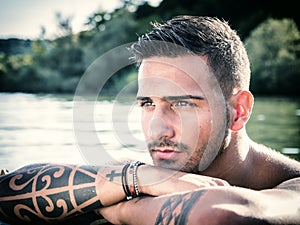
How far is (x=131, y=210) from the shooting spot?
7.28 feet

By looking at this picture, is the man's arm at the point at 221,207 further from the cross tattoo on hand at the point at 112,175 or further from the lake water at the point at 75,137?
the lake water at the point at 75,137

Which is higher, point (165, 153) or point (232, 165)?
point (165, 153)

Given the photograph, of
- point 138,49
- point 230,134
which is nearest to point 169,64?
point 138,49

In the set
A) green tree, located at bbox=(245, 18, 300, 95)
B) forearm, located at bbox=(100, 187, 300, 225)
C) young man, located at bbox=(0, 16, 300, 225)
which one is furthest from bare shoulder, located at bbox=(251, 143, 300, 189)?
Answer: green tree, located at bbox=(245, 18, 300, 95)

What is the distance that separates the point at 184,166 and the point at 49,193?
2.35 feet

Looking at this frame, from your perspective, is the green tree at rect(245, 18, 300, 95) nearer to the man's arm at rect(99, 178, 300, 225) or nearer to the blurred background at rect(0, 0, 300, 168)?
the blurred background at rect(0, 0, 300, 168)

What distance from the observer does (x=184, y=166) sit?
8.16 ft

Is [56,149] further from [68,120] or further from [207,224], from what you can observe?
[207,224]

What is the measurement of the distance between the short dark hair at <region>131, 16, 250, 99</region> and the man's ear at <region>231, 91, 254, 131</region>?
0.20ft

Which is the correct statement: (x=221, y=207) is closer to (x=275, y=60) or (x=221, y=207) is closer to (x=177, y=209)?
(x=177, y=209)

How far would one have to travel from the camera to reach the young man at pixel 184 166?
1966 mm

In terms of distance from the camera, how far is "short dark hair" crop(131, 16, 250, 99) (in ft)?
8.61

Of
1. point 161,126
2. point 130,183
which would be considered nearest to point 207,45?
point 161,126

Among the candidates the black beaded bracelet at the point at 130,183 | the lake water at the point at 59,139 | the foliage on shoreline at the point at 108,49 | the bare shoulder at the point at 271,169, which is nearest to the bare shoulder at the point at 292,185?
the bare shoulder at the point at 271,169
